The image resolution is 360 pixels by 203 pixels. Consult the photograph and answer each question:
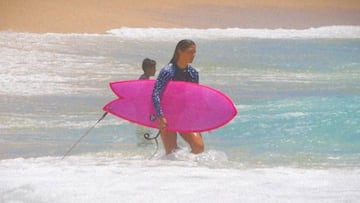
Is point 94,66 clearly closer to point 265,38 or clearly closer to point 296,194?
point 265,38

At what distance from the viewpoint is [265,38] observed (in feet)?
10.9

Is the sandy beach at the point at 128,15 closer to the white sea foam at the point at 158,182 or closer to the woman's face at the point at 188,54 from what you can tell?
the woman's face at the point at 188,54

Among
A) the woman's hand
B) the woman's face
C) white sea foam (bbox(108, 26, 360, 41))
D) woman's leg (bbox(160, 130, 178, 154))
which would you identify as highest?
white sea foam (bbox(108, 26, 360, 41))

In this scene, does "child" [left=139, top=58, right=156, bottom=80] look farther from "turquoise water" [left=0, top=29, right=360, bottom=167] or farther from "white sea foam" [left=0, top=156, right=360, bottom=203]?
"white sea foam" [left=0, top=156, right=360, bottom=203]

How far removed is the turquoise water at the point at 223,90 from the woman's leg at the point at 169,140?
72 mm

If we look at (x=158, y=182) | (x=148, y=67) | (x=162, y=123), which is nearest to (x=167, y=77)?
(x=162, y=123)

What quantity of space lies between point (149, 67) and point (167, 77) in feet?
0.92

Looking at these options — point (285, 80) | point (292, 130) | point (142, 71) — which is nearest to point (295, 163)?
point (292, 130)

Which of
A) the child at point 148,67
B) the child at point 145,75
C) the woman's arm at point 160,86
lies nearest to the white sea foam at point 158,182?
the child at point 145,75

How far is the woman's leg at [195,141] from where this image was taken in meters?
2.90

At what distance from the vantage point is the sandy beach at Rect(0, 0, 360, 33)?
324 cm

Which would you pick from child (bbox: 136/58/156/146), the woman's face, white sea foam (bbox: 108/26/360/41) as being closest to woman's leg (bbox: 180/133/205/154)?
child (bbox: 136/58/156/146)

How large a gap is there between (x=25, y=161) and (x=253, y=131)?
33.5 inches

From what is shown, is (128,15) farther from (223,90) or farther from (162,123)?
(162,123)
